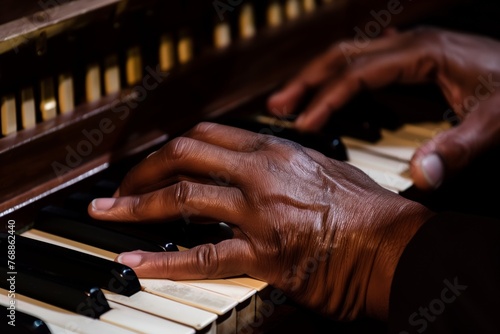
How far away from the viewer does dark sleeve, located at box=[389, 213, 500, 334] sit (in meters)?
1.32

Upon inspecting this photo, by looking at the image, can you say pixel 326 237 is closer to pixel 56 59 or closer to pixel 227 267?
pixel 227 267

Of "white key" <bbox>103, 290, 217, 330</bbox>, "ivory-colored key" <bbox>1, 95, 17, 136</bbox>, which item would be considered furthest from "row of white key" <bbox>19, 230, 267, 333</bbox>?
"ivory-colored key" <bbox>1, 95, 17, 136</bbox>

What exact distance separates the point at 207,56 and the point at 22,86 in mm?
507

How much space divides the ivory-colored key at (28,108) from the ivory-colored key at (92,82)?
14cm

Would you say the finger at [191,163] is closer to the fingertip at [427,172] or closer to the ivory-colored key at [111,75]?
the ivory-colored key at [111,75]

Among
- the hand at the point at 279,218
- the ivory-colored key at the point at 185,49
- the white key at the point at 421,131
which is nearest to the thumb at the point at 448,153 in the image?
the white key at the point at 421,131

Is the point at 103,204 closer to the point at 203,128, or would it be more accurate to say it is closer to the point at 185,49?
the point at 203,128

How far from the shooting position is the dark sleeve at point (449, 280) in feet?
4.32

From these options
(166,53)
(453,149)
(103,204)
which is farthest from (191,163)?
(453,149)

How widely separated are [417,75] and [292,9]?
1.14 ft

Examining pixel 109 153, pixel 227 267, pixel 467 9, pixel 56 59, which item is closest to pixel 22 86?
pixel 56 59

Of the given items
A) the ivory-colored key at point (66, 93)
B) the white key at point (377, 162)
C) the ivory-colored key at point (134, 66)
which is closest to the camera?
the ivory-colored key at point (66, 93)

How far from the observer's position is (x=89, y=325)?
1.23 metres

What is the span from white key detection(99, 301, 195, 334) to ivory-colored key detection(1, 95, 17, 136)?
0.42m
